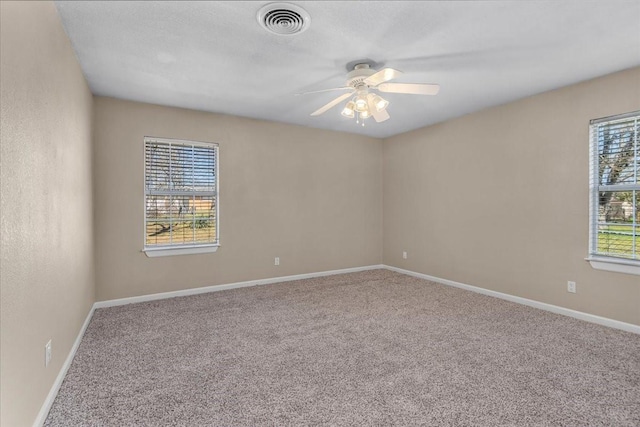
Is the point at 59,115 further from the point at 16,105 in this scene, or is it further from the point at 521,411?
the point at 521,411

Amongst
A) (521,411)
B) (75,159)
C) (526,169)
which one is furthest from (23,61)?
(526,169)

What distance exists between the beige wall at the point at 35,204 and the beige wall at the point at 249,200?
3.87ft

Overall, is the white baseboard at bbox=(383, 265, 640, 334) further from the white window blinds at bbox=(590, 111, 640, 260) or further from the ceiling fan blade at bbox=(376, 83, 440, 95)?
the ceiling fan blade at bbox=(376, 83, 440, 95)

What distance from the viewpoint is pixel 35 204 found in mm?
1697

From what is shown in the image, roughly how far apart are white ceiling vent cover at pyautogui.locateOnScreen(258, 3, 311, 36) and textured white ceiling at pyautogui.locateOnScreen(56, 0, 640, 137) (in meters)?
0.06

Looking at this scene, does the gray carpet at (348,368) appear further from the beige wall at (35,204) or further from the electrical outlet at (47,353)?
the beige wall at (35,204)

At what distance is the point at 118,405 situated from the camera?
1914 millimetres

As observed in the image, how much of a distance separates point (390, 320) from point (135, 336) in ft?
8.02

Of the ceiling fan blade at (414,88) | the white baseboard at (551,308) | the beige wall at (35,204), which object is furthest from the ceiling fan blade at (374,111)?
the white baseboard at (551,308)

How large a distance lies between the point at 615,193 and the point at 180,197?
4.89m

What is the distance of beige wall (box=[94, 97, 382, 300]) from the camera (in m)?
3.83

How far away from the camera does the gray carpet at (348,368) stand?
183 cm

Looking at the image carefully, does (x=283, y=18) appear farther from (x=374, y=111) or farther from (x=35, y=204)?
(x=35, y=204)

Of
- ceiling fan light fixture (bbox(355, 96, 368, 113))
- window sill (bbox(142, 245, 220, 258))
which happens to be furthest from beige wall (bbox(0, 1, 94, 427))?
ceiling fan light fixture (bbox(355, 96, 368, 113))
